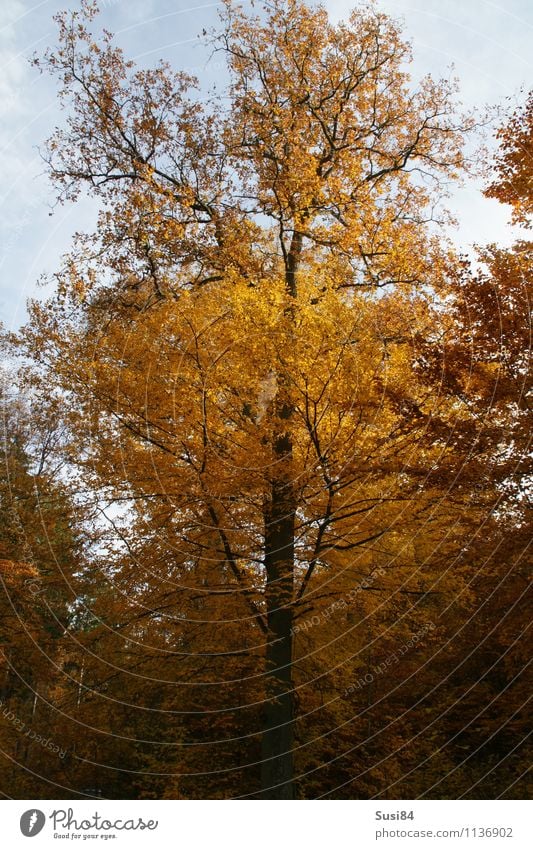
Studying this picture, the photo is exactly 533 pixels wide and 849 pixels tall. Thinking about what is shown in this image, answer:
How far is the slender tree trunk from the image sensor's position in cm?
1237

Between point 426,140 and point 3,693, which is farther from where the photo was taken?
point 3,693

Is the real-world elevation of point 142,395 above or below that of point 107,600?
above

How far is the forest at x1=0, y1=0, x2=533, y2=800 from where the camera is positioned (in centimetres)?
1159

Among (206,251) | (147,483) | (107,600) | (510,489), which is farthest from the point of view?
(206,251)

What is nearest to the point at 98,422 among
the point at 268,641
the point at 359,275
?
the point at 268,641

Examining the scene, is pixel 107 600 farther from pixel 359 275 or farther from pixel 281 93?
pixel 281 93

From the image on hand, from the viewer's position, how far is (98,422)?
1456 centimetres

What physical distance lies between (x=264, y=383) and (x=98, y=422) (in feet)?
11.8

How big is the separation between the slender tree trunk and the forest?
2.2 inches

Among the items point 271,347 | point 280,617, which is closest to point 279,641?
point 280,617

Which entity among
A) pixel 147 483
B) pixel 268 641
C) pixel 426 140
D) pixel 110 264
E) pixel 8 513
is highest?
pixel 426 140

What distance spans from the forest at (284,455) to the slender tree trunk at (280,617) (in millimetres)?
56

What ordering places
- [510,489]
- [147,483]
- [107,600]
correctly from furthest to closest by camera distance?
[107,600] < [147,483] < [510,489]

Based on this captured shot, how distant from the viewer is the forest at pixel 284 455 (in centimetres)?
1159
